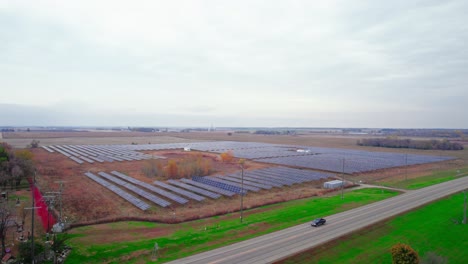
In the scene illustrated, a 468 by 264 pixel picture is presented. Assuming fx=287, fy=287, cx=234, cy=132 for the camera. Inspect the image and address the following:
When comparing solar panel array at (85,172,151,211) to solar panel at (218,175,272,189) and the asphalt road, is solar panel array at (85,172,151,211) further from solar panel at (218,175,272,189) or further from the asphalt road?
solar panel at (218,175,272,189)

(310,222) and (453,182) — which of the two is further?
(453,182)

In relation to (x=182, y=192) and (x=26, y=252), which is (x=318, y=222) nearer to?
(x=182, y=192)

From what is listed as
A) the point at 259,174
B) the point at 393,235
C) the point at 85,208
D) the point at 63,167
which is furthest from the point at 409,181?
the point at 63,167

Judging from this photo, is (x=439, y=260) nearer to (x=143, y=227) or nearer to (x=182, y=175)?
(x=143, y=227)

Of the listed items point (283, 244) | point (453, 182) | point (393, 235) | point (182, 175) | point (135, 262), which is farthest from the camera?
point (182, 175)

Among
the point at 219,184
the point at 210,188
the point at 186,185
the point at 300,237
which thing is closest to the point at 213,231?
the point at 300,237

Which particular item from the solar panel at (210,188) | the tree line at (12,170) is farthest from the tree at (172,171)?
the tree line at (12,170)

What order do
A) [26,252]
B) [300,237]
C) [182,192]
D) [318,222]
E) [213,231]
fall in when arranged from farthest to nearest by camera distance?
1. [182,192]
2. [318,222]
3. [213,231]
4. [300,237]
5. [26,252]

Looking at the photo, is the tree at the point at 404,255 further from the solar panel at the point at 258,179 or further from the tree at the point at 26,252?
the solar panel at the point at 258,179
